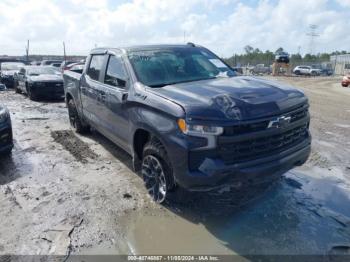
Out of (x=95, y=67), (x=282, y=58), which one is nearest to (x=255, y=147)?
(x=95, y=67)

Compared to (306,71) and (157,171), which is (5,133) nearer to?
(157,171)

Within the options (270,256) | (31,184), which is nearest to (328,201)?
(270,256)

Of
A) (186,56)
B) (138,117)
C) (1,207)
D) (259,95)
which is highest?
(186,56)

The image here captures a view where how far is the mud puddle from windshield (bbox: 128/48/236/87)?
1.68 metres

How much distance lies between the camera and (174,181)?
12.8ft

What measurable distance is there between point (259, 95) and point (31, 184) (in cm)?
358

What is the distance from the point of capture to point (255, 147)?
360 cm

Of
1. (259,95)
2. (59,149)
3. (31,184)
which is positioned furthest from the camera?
(59,149)

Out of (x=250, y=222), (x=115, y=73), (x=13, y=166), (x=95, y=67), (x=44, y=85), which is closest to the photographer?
(x=250, y=222)

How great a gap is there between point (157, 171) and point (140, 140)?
0.58 meters

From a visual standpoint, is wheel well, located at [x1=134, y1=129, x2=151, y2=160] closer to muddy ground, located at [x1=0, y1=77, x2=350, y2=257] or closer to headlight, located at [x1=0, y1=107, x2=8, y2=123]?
muddy ground, located at [x1=0, y1=77, x2=350, y2=257]

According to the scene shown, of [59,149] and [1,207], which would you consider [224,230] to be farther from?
[59,149]

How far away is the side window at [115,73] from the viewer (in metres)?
4.85

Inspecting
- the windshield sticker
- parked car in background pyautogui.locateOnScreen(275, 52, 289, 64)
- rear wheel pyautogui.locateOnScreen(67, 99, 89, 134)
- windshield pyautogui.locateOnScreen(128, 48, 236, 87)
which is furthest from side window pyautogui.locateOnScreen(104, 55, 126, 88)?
parked car in background pyautogui.locateOnScreen(275, 52, 289, 64)
